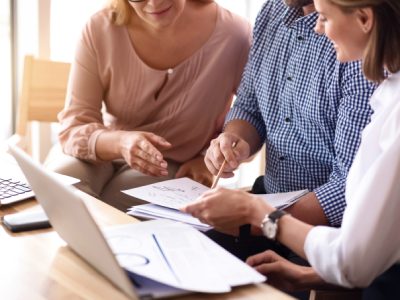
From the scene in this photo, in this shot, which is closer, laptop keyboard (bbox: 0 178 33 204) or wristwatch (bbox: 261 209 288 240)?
wristwatch (bbox: 261 209 288 240)

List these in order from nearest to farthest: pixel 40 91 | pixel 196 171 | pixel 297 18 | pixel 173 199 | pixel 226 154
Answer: pixel 173 199 → pixel 226 154 → pixel 297 18 → pixel 196 171 → pixel 40 91

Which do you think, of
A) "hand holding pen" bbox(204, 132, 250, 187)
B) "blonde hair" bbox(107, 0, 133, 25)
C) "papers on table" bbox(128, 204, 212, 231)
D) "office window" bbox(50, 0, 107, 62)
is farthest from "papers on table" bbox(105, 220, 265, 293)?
"office window" bbox(50, 0, 107, 62)

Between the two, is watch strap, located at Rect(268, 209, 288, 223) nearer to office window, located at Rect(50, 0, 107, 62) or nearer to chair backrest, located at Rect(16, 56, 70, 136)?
chair backrest, located at Rect(16, 56, 70, 136)

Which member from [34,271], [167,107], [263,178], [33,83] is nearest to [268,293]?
[34,271]

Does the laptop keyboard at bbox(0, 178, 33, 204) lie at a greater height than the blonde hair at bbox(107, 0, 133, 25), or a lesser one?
lesser

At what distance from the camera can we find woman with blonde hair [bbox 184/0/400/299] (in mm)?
996

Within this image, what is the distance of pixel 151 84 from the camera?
1.95m

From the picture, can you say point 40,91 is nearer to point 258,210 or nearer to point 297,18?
point 297,18

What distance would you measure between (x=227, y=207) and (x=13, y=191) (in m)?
0.50

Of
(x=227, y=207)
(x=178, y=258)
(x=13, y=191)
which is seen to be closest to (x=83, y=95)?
(x=13, y=191)

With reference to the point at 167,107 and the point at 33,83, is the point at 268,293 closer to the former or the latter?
the point at 167,107

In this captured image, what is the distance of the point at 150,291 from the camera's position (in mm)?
905

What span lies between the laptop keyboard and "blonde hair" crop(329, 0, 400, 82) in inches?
29.4

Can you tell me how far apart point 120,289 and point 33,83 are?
1.60 meters
